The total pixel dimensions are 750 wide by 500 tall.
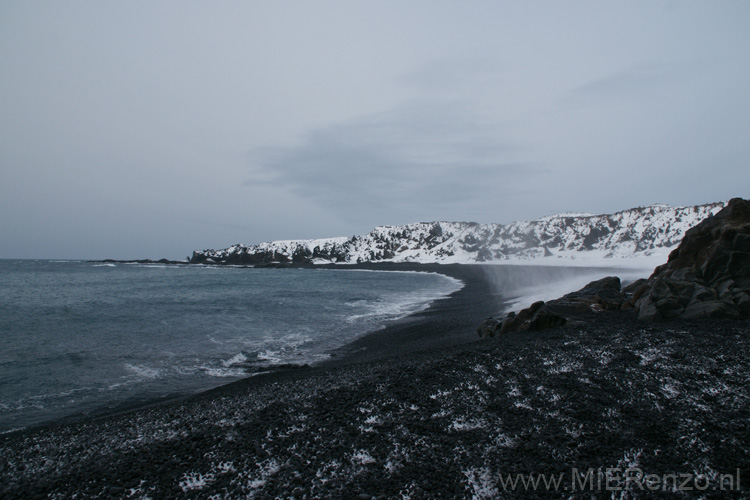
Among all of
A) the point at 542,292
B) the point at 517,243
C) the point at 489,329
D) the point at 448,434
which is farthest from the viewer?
the point at 517,243

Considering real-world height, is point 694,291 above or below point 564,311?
above

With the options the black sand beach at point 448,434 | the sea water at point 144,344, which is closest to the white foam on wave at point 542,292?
the sea water at point 144,344

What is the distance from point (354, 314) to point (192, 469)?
19.7 meters

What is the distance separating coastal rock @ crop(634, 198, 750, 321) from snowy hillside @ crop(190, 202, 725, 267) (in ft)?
184

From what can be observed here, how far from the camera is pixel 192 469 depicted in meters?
5.70

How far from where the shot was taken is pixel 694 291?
12.7 meters

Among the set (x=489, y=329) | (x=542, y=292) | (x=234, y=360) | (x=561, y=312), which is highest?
(x=561, y=312)

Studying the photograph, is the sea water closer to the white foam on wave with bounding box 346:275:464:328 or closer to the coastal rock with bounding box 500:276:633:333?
the white foam on wave with bounding box 346:275:464:328

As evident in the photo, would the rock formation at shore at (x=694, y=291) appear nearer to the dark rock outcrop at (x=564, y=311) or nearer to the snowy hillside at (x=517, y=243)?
the dark rock outcrop at (x=564, y=311)

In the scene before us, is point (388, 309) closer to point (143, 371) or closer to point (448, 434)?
point (143, 371)

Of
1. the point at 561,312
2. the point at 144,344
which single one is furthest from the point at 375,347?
the point at 144,344

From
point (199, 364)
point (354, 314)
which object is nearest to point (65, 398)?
point (199, 364)

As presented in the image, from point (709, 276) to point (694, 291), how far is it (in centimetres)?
236

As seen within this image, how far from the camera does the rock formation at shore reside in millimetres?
12000
